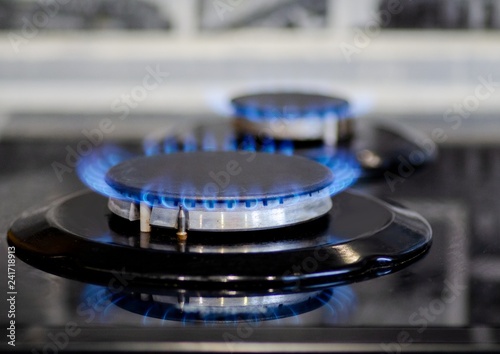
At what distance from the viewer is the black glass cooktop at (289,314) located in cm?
54

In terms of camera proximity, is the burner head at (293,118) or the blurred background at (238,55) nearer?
the burner head at (293,118)

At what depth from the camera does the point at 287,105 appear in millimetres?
1080

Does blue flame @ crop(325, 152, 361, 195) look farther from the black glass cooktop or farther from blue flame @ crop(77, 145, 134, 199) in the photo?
blue flame @ crop(77, 145, 134, 199)

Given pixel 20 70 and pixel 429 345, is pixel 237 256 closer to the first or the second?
pixel 429 345

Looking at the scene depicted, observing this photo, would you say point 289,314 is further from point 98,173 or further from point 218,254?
point 98,173

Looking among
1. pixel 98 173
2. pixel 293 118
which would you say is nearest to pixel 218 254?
pixel 98 173

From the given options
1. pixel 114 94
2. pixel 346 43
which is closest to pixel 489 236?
pixel 346 43

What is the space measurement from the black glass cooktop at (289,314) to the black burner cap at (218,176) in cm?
7

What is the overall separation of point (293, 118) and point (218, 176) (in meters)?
0.32

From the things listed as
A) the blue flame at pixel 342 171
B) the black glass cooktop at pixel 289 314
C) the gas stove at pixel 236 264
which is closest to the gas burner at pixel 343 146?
the blue flame at pixel 342 171

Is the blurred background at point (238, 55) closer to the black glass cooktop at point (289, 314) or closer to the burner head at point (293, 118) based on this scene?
the burner head at point (293, 118)

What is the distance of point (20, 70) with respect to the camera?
1.36m

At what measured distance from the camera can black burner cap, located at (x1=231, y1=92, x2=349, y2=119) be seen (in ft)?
3.43

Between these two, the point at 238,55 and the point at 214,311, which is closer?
the point at 214,311
